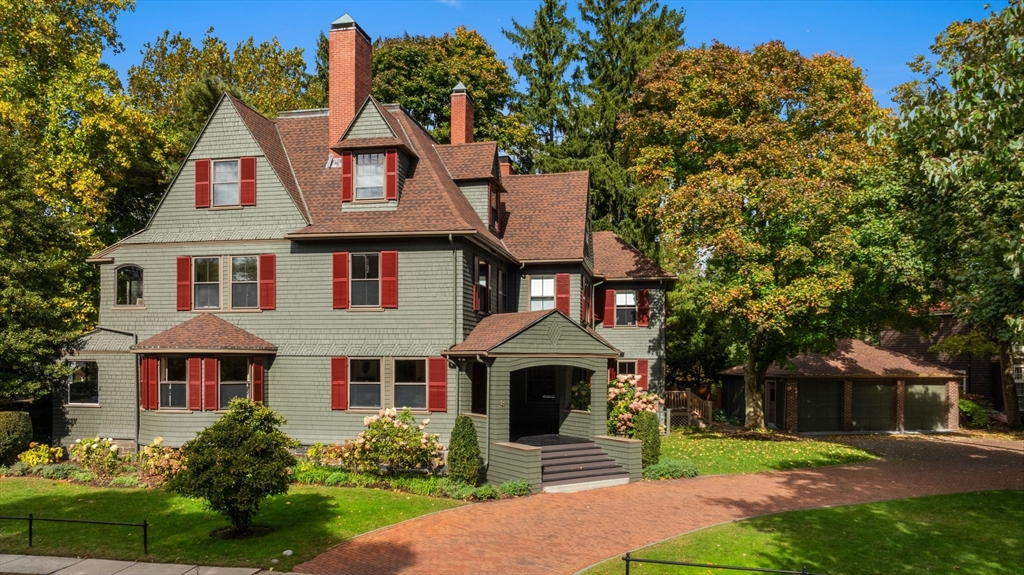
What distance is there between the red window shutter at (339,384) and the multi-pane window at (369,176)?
5.04 m

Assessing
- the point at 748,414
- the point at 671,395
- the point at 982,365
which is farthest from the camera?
the point at 982,365

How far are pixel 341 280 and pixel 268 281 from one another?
2.41 m

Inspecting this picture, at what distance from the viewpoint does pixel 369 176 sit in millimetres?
21938

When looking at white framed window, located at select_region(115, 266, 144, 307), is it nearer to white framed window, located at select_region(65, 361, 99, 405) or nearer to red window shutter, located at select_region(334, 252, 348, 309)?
white framed window, located at select_region(65, 361, 99, 405)

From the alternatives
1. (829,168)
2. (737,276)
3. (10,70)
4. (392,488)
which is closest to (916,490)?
(737,276)

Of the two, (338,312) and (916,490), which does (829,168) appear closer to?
(916,490)

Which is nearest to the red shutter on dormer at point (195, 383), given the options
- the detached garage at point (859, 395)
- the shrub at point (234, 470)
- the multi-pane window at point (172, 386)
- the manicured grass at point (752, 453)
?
the multi-pane window at point (172, 386)

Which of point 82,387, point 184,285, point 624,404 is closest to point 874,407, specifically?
point 624,404

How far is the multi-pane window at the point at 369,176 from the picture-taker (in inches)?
860

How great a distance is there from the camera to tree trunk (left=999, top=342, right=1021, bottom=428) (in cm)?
3362

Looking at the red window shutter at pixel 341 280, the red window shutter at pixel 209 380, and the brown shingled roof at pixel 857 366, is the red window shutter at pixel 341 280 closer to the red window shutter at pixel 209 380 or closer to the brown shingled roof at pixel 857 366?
the red window shutter at pixel 209 380

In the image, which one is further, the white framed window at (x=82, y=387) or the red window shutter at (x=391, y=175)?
the white framed window at (x=82, y=387)

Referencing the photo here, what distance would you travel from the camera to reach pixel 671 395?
112ft

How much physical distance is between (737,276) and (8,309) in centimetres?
2413
